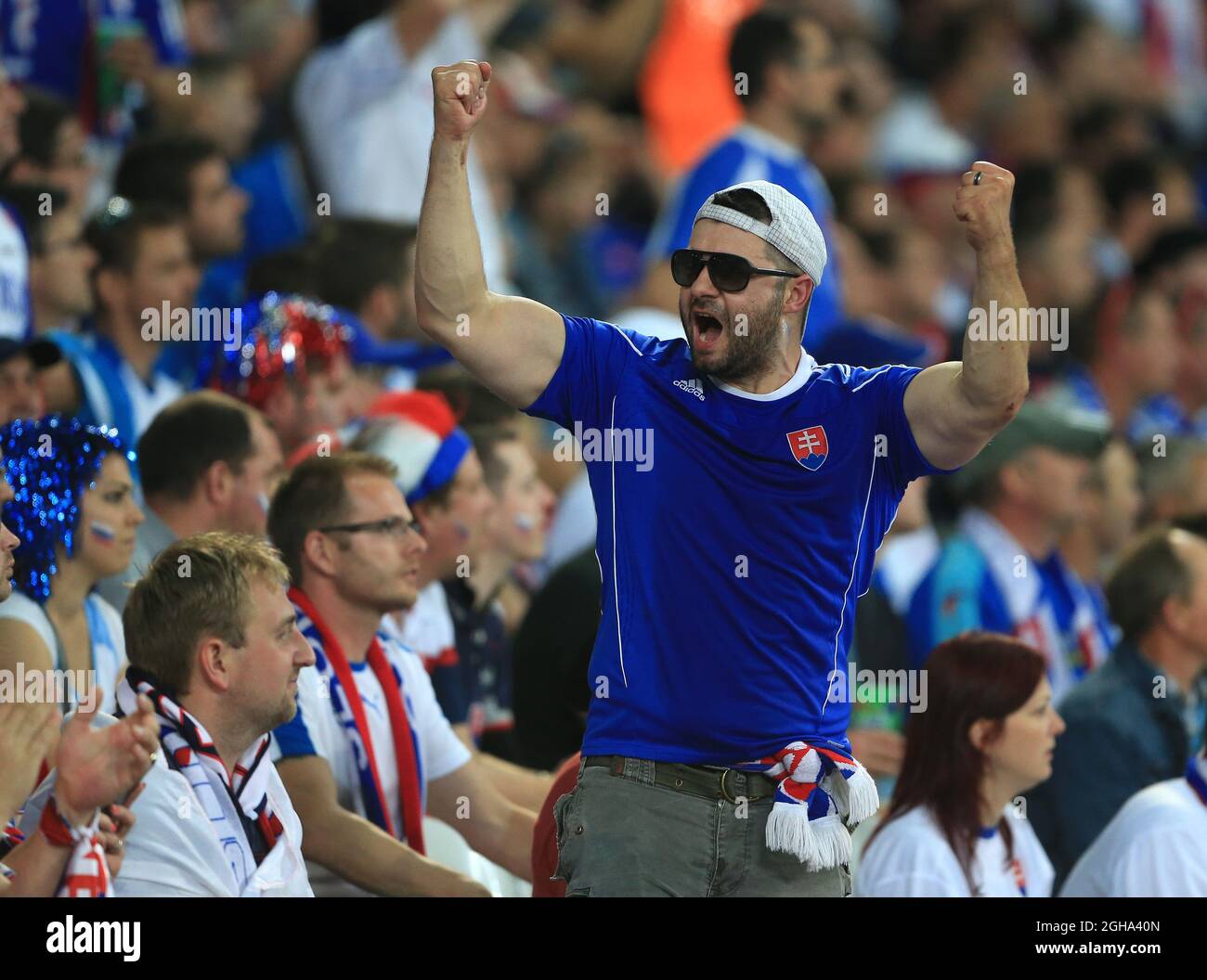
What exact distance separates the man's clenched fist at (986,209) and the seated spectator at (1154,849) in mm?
1970

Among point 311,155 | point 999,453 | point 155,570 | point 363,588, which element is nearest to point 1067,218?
point 999,453

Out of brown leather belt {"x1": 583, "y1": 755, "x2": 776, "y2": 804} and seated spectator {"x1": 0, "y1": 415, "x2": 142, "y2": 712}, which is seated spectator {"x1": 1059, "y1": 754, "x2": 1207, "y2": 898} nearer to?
brown leather belt {"x1": 583, "y1": 755, "x2": 776, "y2": 804}

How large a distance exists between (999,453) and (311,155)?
10.2ft

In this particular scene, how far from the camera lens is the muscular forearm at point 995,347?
3.80 metres

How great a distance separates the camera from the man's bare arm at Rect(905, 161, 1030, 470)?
12.5 feet

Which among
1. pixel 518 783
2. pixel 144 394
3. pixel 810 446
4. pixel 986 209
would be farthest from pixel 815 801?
pixel 144 394

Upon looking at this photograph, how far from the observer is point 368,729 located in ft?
16.1

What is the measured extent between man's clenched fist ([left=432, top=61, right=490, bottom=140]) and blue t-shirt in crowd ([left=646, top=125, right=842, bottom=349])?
3856mm

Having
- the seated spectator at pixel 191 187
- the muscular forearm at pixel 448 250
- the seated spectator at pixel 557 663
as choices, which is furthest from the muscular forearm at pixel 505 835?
the seated spectator at pixel 191 187

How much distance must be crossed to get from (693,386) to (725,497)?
0.25 metres

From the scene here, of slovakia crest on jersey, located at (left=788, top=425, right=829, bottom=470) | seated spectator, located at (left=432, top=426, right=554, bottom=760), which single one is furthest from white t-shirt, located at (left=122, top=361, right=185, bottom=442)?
slovakia crest on jersey, located at (left=788, top=425, right=829, bottom=470)

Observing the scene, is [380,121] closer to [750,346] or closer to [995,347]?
[750,346]

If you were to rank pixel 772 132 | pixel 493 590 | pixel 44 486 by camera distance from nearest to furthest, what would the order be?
pixel 44 486
pixel 493 590
pixel 772 132
